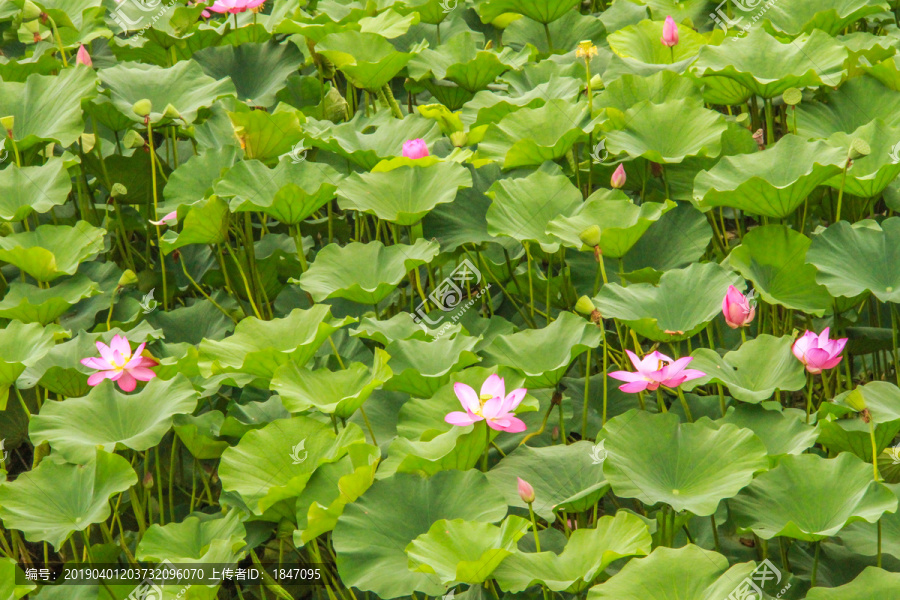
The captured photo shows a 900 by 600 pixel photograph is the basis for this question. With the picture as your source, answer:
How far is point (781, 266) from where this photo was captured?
1561 mm

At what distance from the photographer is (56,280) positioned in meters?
1.89

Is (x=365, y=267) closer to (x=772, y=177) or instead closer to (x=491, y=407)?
(x=491, y=407)

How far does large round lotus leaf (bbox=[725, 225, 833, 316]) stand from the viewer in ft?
5.00

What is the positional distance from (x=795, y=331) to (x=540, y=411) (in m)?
0.46

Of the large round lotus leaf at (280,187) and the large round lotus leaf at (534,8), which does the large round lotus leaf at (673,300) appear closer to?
the large round lotus leaf at (280,187)

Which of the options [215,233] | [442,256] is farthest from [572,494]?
[215,233]

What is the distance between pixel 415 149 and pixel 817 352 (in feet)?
2.82

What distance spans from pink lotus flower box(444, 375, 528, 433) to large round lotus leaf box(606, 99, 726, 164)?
698mm

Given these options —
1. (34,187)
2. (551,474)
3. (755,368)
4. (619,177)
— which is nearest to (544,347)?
(551,474)

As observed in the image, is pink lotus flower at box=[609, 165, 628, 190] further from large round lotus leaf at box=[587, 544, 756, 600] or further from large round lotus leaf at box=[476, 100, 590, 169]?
large round lotus leaf at box=[587, 544, 756, 600]

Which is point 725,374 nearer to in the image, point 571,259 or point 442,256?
point 571,259

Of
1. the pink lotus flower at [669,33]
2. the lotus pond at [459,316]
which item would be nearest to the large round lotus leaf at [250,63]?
the lotus pond at [459,316]

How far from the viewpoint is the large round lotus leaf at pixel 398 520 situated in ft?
3.82

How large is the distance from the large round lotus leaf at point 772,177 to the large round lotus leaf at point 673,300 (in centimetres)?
16
